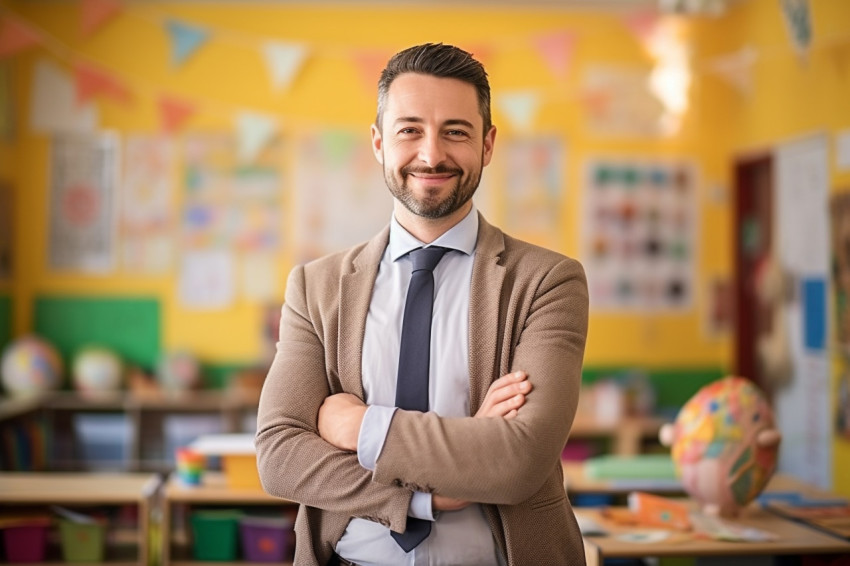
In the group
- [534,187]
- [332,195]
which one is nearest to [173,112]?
[332,195]

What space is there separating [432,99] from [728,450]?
147 centimetres

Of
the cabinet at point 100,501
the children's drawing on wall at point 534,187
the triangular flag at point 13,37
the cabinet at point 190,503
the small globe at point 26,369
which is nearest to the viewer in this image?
the cabinet at point 100,501

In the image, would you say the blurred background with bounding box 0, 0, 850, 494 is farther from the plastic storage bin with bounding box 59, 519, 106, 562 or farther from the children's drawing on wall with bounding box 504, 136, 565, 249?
the plastic storage bin with bounding box 59, 519, 106, 562

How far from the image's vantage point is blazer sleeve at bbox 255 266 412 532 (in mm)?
1637

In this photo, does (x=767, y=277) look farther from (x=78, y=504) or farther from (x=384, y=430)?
(x=384, y=430)

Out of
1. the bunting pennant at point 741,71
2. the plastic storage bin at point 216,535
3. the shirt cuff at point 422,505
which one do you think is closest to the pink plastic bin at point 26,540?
the plastic storage bin at point 216,535

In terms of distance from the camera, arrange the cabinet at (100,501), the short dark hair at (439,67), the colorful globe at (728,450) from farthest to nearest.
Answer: the cabinet at (100,501)
the colorful globe at (728,450)
the short dark hair at (439,67)

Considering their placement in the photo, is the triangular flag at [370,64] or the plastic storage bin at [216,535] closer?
the plastic storage bin at [216,535]

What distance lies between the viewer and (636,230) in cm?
564

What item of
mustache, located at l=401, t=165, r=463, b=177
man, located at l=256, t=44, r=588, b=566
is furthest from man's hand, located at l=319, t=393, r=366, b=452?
mustache, located at l=401, t=165, r=463, b=177

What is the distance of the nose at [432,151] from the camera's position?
1.65 meters

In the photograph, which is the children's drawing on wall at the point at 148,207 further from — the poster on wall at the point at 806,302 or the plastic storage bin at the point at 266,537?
the poster on wall at the point at 806,302

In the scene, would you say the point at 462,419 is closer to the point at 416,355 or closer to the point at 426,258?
the point at 416,355

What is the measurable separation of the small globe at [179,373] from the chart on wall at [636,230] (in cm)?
227
